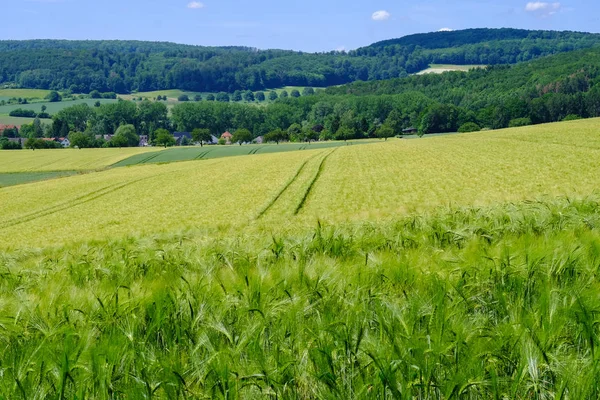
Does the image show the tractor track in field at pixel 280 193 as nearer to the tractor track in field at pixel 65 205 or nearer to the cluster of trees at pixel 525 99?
the tractor track in field at pixel 65 205

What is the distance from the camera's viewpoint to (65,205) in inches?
1457

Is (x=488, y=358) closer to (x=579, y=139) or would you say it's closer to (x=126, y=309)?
(x=126, y=309)

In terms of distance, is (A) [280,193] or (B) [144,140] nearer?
(A) [280,193]

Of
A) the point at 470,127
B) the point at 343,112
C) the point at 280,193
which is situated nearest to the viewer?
the point at 280,193

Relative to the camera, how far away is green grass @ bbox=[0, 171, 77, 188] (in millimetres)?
63656

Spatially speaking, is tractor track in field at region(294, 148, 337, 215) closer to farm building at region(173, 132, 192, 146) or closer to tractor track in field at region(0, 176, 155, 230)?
tractor track in field at region(0, 176, 155, 230)

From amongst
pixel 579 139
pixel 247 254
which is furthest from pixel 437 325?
pixel 579 139

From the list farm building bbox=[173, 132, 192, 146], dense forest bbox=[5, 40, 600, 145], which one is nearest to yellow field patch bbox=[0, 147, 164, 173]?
farm building bbox=[173, 132, 192, 146]

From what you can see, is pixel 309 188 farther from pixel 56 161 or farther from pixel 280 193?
pixel 56 161

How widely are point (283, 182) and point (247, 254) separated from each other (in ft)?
99.6

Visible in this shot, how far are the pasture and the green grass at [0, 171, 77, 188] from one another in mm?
19470

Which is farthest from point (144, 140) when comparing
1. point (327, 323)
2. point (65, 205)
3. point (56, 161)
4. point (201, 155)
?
point (327, 323)

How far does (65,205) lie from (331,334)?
127ft

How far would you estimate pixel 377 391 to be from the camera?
2.13 m
